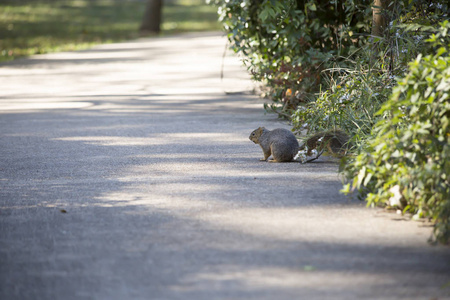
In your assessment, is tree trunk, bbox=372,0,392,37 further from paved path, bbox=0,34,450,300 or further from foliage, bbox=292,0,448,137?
paved path, bbox=0,34,450,300

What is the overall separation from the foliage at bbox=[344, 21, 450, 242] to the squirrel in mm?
1632

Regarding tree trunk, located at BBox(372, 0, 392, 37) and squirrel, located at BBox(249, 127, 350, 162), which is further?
tree trunk, located at BBox(372, 0, 392, 37)

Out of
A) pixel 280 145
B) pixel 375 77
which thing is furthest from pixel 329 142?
pixel 375 77

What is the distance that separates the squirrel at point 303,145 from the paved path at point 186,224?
0.44ft

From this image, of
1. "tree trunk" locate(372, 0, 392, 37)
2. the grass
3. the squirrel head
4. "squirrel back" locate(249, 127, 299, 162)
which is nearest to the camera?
"squirrel back" locate(249, 127, 299, 162)

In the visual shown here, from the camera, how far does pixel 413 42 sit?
696 cm

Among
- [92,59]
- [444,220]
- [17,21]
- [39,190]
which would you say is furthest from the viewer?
[17,21]

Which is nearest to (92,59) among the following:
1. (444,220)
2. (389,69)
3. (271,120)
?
(271,120)

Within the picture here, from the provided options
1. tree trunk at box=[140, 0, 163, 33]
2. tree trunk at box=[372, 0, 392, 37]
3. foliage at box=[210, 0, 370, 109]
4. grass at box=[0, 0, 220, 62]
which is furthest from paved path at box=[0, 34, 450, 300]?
tree trunk at box=[140, 0, 163, 33]

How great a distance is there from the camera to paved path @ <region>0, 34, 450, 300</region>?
372 centimetres

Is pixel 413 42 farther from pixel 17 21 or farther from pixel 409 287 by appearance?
pixel 17 21

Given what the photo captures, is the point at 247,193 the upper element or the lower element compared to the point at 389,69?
lower

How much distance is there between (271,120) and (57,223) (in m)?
4.95

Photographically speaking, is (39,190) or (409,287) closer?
(409,287)
